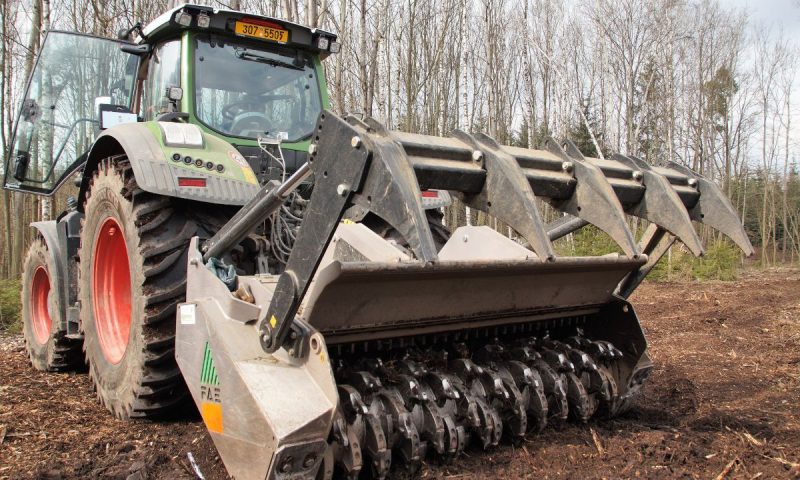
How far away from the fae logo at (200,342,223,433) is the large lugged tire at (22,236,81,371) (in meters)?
2.70

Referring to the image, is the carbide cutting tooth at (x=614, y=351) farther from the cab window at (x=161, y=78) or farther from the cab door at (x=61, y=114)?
the cab door at (x=61, y=114)

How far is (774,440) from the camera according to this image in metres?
3.29

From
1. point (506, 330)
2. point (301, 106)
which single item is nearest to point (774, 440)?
point (506, 330)

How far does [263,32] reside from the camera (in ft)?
15.1

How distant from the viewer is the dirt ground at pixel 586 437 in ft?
9.57

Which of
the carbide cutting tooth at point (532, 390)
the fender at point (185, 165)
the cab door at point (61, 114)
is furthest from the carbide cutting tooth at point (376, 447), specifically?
the cab door at point (61, 114)

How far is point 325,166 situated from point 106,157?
2274mm

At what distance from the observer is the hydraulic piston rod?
290 cm

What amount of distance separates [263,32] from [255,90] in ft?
1.34

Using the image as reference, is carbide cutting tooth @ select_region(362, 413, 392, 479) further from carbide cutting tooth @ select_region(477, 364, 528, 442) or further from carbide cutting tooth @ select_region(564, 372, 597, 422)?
carbide cutting tooth @ select_region(564, 372, 597, 422)

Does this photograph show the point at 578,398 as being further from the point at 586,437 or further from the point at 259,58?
the point at 259,58

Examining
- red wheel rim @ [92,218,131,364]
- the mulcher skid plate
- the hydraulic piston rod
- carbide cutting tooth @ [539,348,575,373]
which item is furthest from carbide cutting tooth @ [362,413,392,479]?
red wheel rim @ [92,218,131,364]

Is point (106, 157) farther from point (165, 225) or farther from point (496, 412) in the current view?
point (496, 412)

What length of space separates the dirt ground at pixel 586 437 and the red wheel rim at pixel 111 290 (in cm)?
47
